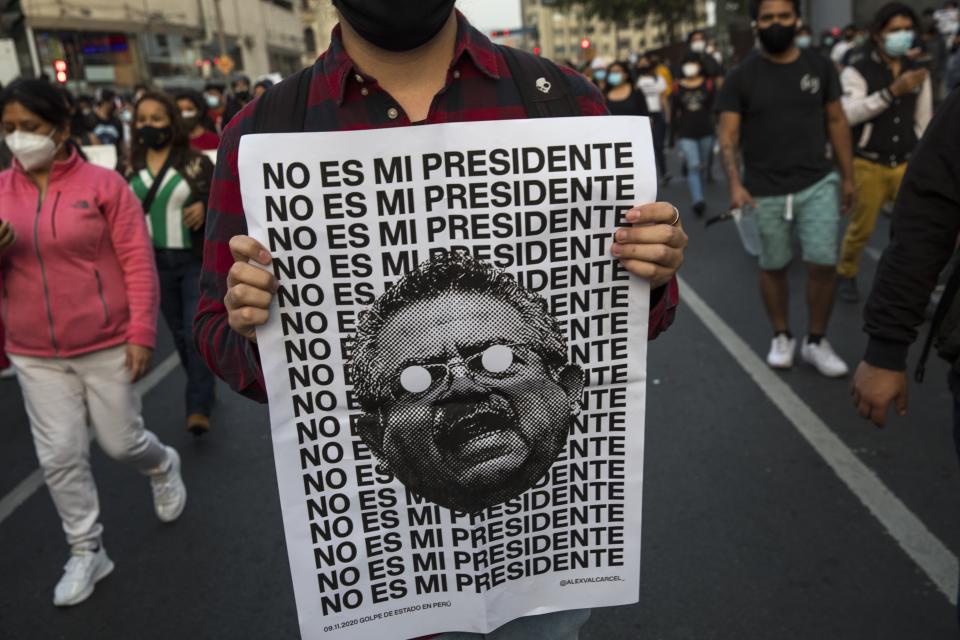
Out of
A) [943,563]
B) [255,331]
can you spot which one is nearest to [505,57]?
[255,331]

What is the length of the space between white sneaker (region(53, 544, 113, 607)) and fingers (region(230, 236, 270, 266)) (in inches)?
97.3

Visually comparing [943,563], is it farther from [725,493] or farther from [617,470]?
[617,470]

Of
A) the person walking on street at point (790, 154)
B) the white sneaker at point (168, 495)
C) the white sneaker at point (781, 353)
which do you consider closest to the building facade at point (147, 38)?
the person walking on street at point (790, 154)

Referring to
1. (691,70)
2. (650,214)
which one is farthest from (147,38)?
(650,214)

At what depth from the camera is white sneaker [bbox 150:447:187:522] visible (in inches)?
150

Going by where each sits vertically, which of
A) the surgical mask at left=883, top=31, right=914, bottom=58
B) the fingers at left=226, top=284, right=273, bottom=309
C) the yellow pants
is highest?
the fingers at left=226, top=284, right=273, bottom=309

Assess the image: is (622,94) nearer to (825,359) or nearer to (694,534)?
(825,359)

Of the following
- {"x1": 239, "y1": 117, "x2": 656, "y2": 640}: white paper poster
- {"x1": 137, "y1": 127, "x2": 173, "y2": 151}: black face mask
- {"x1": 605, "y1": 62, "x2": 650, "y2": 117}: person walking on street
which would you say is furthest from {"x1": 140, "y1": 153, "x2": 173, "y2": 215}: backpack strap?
{"x1": 605, "y1": 62, "x2": 650, "y2": 117}: person walking on street

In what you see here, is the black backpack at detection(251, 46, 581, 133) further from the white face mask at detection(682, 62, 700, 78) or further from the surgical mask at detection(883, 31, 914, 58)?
the white face mask at detection(682, 62, 700, 78)

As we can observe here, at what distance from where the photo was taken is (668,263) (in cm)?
145

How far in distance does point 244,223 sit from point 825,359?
4233mm

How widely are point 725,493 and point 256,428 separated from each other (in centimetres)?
255

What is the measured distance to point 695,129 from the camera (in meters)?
11.0

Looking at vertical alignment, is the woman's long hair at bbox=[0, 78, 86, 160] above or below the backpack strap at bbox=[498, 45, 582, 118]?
below
